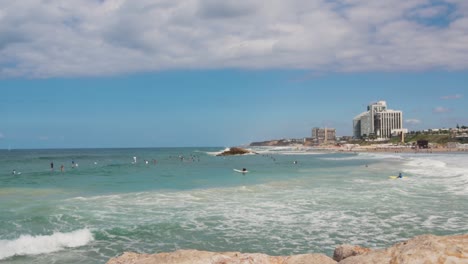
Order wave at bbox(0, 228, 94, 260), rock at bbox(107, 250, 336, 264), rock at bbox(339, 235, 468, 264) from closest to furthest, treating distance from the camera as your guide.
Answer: rock at bbox(339, 235, 468, 264), rock at bbox(107, 250, 336, 264), wave at bbox(0, 228, 94, 260)

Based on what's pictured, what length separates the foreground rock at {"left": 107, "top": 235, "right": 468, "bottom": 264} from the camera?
5324 mm

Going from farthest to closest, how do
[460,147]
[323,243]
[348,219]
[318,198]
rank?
[460,147], [318,198], [348,219], [323,243]

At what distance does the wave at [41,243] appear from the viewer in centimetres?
1411

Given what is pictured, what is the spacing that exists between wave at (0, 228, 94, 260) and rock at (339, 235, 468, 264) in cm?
→ 1204

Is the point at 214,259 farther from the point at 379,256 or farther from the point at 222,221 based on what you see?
the point at 222,221

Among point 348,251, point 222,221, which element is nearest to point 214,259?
point 348,251

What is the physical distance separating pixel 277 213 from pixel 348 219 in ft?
11.8

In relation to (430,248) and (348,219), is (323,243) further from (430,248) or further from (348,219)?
(430,248)

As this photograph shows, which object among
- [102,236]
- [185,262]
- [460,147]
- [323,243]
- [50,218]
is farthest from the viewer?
[460,147]

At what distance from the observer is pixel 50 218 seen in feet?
67.3

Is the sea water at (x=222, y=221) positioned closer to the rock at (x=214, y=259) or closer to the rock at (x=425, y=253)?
the rock at (x=214, y=259)

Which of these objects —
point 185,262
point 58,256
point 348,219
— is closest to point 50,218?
point 58,256

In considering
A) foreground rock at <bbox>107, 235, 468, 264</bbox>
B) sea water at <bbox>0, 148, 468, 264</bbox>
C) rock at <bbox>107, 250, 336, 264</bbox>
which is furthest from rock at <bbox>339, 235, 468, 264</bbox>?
sea water at <bbox>0, 148, 468, 264</bbox>

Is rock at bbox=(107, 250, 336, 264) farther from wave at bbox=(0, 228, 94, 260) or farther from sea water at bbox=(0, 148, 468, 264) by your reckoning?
wave at bbox=(0, 228, 94, 260)
